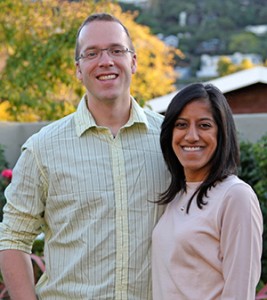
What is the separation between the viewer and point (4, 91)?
10.6m

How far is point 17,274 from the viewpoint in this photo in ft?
9.57

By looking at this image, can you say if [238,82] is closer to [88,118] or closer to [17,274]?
[88,118]

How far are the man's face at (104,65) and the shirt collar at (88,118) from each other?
0.22ft

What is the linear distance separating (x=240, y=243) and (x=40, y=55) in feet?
27.3

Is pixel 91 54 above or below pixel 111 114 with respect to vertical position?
above

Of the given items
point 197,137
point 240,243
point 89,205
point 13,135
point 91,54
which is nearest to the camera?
point 240,243

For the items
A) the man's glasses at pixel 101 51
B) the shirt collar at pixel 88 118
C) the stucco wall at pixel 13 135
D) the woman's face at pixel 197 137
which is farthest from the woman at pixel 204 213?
the stucco wall at pixel 13 135

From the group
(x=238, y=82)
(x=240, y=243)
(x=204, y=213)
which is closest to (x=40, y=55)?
(x=238, y=82)

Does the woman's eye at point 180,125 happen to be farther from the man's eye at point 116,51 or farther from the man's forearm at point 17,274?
the man's forearm at point 17,274

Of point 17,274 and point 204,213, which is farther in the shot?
point 17,274

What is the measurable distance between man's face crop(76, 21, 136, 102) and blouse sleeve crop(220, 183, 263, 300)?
0.67 metres

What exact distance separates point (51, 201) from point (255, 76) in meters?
9.14

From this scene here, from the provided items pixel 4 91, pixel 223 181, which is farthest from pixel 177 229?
pixel 4 91

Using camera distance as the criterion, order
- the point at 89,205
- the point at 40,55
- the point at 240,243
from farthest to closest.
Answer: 1. the point at 40,55
2. the point at 89,205
3. the point at 240,243
